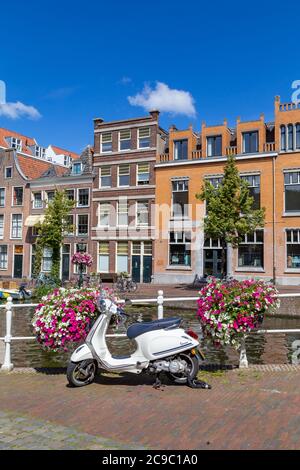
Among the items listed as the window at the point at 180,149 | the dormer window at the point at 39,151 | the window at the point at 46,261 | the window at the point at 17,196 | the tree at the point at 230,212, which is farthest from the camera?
the dormer window at the point at 39,151

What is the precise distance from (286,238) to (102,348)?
24495mm

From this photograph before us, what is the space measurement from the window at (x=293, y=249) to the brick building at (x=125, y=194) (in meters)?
10.1

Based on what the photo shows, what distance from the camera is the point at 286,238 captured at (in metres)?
28.7

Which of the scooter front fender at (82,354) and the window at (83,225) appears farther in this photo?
the window at (83,225)

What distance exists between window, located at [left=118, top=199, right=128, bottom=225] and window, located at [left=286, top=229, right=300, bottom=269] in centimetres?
1269

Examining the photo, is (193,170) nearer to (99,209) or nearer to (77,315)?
(99,209)

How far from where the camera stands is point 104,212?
35688 millimetres

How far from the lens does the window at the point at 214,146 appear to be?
31594 mm

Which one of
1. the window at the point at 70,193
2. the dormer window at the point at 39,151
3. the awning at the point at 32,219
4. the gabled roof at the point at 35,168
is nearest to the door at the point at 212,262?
the window at the point at 70,193

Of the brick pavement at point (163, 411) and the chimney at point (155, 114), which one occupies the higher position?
the chimney at point (155, 114)

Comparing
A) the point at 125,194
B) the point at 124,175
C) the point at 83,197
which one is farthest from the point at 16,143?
the point at 125,194

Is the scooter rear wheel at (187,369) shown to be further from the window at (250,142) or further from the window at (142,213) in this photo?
the window at (142,213)

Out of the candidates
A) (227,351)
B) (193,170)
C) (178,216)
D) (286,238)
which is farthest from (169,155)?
(227,351)

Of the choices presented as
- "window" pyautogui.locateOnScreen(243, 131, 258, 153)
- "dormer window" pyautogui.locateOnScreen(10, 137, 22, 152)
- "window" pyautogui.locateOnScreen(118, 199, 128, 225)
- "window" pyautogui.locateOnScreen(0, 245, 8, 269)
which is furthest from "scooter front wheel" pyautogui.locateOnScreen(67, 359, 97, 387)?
"dormer window" pyautogui.locateOnScreen(10, 137, 22, 152)
